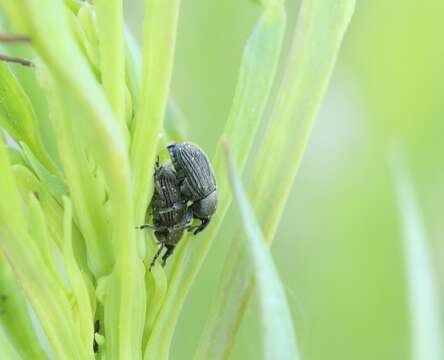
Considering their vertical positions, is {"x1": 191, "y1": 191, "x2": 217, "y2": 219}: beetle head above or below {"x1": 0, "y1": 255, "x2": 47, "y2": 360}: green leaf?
above

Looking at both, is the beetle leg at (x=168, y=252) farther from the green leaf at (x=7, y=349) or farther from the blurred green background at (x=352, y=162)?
the blurred green background at (x=352, y=162)

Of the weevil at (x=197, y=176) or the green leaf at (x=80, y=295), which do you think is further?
the weevil at (x=197, y=176)

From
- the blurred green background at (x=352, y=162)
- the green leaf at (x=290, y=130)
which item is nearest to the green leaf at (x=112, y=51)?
the green leaf at (x=290, y=130)

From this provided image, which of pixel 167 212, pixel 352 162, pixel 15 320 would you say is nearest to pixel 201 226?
pixel 167 212

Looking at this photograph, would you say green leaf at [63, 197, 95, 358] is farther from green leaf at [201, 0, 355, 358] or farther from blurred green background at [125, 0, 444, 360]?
blurred green background at [125, 0, 444, 360]

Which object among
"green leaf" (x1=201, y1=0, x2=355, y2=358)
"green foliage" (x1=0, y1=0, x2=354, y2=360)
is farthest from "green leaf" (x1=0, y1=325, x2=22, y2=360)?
"green leaf" (x1=201, y1=0, x2=355, y2=358)

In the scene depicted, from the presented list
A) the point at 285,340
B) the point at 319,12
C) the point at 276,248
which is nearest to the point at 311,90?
the point at 319,12
